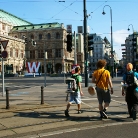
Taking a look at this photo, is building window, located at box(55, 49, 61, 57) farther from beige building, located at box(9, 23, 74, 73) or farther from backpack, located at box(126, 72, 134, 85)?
backpack, located at box(126, 72, 134, 85)

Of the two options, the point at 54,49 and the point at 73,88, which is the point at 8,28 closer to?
the point at 54,49

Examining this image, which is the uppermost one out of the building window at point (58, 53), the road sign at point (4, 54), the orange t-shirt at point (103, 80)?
the building window at point (58, 53)

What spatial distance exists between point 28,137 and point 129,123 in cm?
301

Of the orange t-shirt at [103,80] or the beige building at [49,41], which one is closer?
the orange t-shirt at [103,80]

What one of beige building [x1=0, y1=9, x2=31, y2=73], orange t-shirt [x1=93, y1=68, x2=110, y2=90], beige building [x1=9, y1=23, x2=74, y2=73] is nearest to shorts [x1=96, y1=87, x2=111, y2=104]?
orange t-shirt [x1=93, y1=68, x2=110, y2=90]

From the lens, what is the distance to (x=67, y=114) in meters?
8.45

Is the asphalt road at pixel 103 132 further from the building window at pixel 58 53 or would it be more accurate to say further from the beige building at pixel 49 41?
the building window at pixel 58 53

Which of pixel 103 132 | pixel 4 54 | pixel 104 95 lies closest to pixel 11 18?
pixel 4 54

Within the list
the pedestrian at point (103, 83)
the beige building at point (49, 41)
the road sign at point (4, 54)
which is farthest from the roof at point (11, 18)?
the pedestrian at point (103, 83)

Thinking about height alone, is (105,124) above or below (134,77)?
below

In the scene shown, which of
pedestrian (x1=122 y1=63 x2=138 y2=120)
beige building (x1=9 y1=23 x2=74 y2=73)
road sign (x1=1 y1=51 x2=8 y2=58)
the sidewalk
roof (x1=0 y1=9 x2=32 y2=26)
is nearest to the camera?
the sidewalk

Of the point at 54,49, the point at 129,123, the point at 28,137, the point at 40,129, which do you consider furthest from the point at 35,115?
the point at 54,49

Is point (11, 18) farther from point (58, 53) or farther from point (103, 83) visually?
point (103, 83)

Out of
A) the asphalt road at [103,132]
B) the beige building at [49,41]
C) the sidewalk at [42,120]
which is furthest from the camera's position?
the beige building at [49,41]
